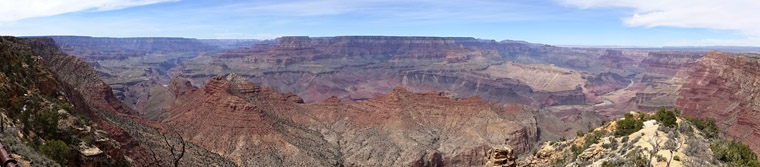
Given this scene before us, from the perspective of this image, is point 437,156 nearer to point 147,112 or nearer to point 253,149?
point 253,149

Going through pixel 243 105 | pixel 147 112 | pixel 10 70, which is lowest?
pixel 147 112

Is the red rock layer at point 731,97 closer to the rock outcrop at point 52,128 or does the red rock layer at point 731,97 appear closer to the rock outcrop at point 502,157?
the rock outcrop at point 502,157

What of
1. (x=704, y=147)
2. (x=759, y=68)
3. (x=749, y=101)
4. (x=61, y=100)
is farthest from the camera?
(x=759, y=68)

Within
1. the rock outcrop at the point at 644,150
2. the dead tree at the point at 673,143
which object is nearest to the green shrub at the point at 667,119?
the rock outcrop at the point at 644,150

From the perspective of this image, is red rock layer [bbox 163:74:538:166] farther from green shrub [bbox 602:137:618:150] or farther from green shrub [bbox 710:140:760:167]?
green shrub [bbox 710:140:760:167]

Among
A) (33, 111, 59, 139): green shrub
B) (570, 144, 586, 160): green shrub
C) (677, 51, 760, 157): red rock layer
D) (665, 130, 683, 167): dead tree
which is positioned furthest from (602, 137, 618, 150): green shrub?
(677, 51, 760, 157): red rock layer

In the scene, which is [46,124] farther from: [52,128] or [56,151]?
[56,151]

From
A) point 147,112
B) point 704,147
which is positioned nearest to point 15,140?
point 704,147

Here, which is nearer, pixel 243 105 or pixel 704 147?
pixel 704 147

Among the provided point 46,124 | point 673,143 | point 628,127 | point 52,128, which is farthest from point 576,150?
point 46,124
